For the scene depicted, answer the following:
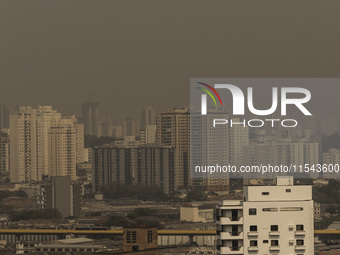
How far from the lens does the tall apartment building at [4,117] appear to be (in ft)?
53.6

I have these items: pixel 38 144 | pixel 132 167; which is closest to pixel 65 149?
pixel 38 144

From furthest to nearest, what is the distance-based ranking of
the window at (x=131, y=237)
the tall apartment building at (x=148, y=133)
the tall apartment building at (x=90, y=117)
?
1. the tall apartment building at (x=148, y=133)
2. the tall apartment building at (x=90, y=117)
3. the window at (x=131, y=237)

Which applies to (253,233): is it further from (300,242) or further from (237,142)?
(237,142)

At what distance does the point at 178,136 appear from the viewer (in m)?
15.8

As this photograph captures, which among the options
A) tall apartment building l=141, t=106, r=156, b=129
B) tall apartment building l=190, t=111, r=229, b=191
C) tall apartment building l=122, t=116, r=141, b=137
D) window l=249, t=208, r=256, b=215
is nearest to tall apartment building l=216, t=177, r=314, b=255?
window l=249, t=208, r=256, b=215

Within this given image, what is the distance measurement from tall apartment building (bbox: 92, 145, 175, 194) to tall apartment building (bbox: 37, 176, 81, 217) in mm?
250

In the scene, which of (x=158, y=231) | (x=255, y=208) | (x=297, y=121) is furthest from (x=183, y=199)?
(x=255, y=208)

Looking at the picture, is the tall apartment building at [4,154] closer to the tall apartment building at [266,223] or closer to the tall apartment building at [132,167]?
the tall apartment building at [132,167]

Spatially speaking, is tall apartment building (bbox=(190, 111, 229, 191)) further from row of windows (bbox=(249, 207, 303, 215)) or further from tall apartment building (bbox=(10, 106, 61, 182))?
row of windows (bbox=(249, 207, 303, 215))

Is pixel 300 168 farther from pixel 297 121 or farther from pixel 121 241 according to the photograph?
pixel 121 241

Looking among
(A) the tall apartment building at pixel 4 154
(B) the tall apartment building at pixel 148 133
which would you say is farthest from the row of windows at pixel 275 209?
(A) the tall apartment building at pixel 4 154

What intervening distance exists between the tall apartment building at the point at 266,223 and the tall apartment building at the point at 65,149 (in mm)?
8632

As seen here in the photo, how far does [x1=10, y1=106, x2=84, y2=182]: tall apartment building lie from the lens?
16.9 metres

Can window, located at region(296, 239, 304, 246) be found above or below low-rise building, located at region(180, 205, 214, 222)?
above
